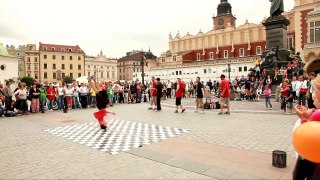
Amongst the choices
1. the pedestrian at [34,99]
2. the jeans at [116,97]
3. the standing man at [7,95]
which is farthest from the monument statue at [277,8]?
the standing man at [7,95]

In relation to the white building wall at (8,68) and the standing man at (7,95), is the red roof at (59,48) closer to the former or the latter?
the white building wall at (8,68)

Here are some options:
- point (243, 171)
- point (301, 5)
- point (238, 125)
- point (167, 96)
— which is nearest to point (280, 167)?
point (243, 171)

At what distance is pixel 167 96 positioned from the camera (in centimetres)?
3019

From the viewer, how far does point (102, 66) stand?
11275 centimetres

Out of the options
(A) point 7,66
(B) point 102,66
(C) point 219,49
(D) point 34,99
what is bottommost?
(D) point 34,99

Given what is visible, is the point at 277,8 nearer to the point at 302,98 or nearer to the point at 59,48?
the point at 302,98

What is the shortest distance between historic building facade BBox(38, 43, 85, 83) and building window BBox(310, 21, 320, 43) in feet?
276

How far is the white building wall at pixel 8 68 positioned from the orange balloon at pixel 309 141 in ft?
191

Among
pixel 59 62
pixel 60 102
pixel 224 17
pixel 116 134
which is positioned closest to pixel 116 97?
pixel 60 102

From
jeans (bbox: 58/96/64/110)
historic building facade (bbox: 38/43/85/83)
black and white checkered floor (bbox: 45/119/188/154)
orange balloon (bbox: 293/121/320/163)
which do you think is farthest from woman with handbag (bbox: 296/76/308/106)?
historic building facade (bbox: 38/43/85/83)

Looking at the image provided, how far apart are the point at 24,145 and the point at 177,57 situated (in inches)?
3168

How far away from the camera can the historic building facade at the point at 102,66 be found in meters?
110

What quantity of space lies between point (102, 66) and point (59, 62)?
736 inches

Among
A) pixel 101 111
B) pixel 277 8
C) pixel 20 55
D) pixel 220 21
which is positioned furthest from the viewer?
pixel 20 55
